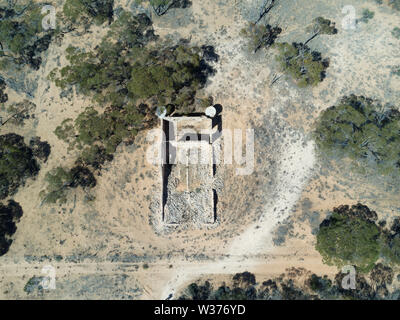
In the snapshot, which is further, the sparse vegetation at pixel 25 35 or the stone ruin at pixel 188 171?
the sparse vegetation at pixel 25 35

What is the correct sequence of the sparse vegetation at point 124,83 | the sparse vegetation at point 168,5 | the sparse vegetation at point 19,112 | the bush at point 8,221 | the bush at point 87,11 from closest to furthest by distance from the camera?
1. the sparse vegetation at point 124,83
2. the bush at point 8,221
3. the bush at point 87,11
4. the sparse vegetation at point 19,112
5. the sparse vegetation at point 168,5

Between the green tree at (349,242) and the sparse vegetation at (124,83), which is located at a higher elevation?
the sparse vegetation at (124,83)

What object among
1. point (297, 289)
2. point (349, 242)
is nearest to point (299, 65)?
point (349, 242)

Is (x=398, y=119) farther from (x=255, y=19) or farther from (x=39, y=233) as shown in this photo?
(x=39, y=233)

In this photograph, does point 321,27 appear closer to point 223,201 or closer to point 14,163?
point 223,201

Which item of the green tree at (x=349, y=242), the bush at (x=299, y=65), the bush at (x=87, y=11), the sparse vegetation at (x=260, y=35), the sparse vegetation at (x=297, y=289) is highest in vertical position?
the bush at (x=87, y=11)

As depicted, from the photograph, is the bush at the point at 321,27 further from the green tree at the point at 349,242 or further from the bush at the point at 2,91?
the bush at the point at 2,91

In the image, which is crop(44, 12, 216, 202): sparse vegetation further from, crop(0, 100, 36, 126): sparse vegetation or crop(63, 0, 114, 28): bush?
crop(0, 100, 36, 126): sparse vegetation

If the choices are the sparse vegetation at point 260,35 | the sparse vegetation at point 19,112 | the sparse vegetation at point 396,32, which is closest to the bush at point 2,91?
the sparse vegetation at point 19,112
